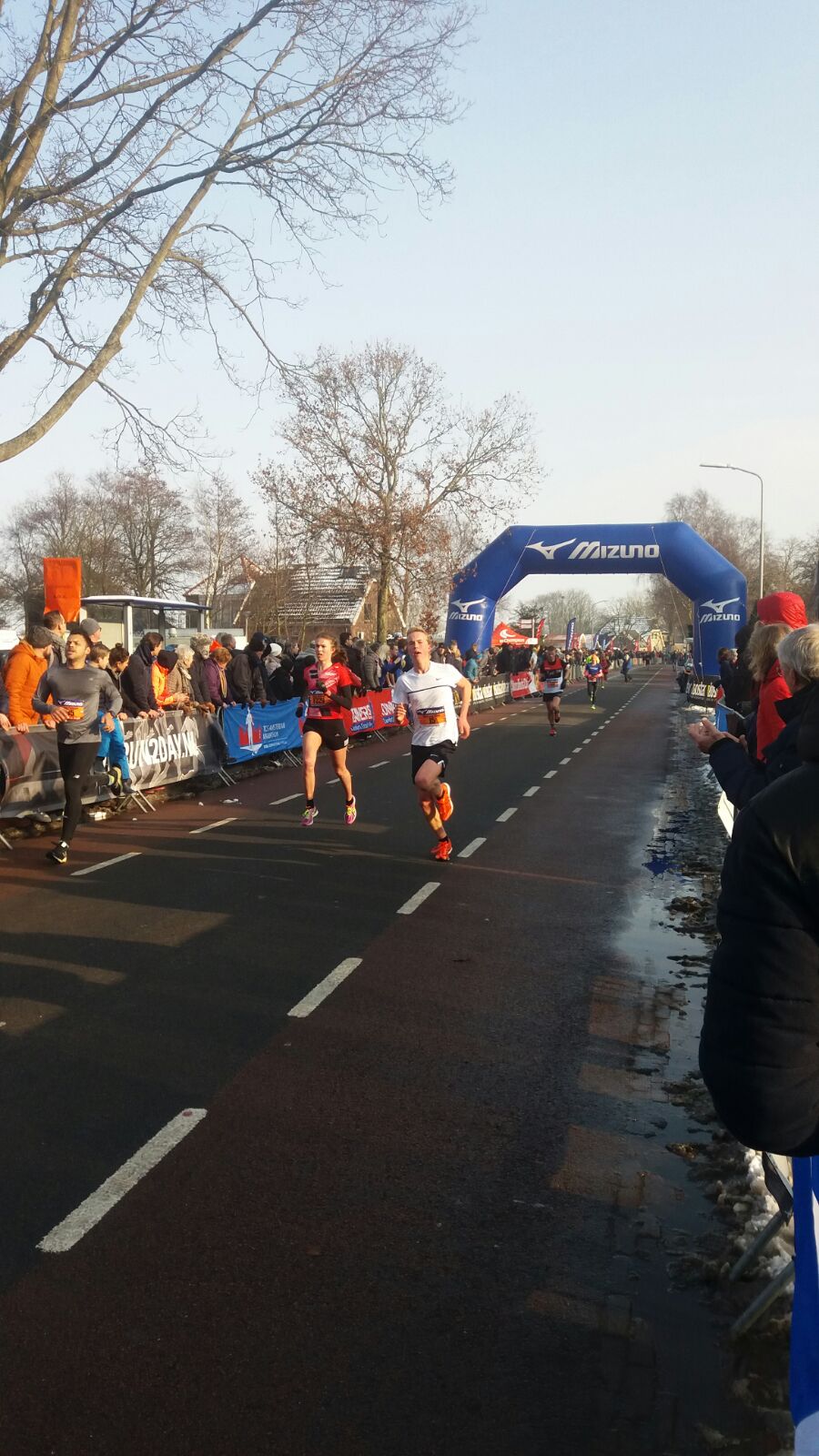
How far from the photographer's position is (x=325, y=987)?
698 centimetres

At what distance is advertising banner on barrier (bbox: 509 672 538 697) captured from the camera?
4951 centimetres

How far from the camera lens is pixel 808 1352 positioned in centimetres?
268

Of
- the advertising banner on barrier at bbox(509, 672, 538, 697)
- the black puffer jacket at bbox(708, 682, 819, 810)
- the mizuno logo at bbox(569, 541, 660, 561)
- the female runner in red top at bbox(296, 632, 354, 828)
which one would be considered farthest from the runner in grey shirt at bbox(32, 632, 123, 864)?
the advertising banner on barrier at bbox(509, 672, 538, 697)

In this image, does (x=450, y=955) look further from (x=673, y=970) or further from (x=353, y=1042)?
(x=353, y=1042)

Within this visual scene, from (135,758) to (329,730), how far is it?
3.29 metres

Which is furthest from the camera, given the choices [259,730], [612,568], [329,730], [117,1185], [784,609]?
[612,568]

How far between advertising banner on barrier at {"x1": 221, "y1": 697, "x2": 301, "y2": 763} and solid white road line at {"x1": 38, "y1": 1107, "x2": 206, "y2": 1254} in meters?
13.6

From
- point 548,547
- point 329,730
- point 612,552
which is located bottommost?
point 329,730

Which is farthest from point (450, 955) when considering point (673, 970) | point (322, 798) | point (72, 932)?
point (322, 798)

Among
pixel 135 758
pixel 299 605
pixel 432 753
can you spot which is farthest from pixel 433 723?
pixel 299 605

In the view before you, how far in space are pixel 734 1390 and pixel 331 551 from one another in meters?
46.2

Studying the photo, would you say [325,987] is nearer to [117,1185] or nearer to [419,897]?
[117,1185]

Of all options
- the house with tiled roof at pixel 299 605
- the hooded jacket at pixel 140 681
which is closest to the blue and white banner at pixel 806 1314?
the hooded jacket at pixel 140 681

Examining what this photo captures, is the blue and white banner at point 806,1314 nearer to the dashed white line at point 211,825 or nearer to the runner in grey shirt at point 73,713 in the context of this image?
the runner in grey shirt at point 73,713
